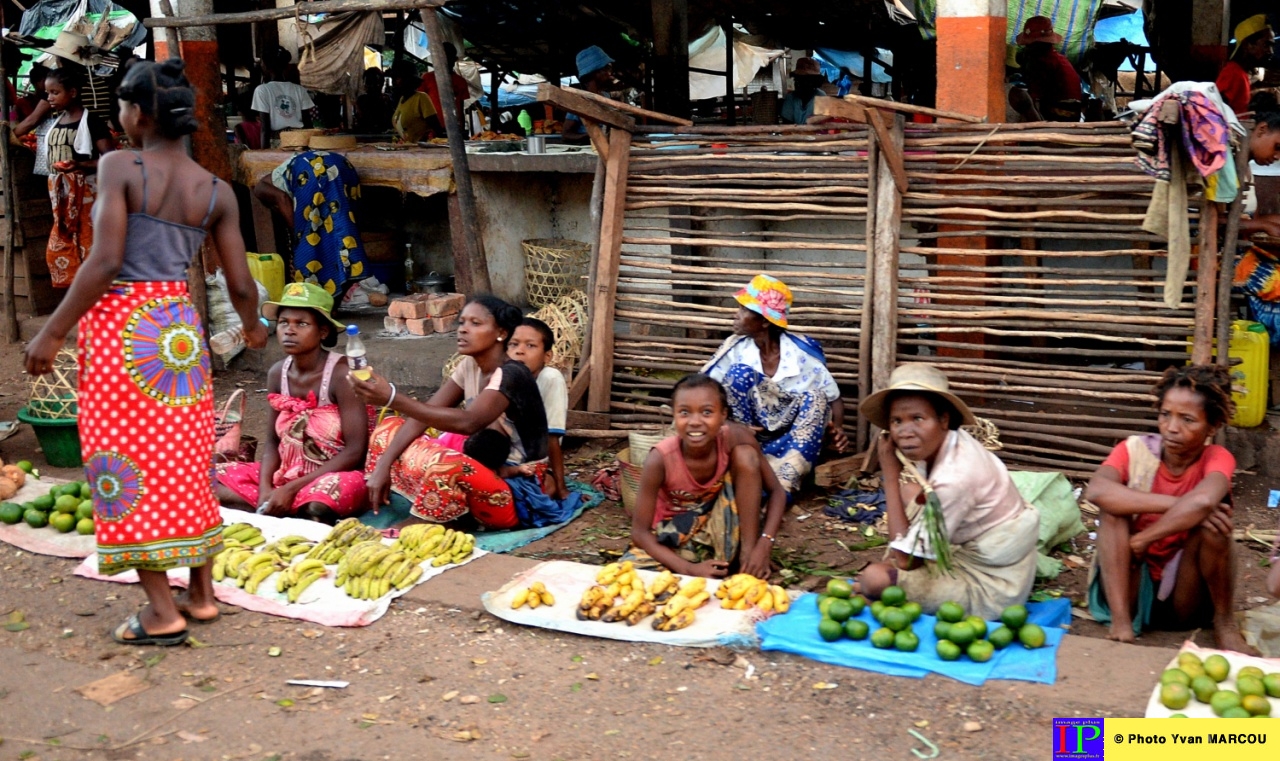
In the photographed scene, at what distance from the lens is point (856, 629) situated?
13.4ft

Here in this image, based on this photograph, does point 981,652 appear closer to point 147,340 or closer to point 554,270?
point 147,340

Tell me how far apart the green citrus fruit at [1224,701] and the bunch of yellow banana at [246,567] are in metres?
3.43

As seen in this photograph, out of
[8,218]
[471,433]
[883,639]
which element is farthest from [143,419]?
[8,218]

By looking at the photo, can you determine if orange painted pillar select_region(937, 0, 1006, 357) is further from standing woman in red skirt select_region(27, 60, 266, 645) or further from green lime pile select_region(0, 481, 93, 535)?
green lime pile select_region(0, 481, 93, 535)

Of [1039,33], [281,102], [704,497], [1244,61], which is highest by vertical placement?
[281,102]

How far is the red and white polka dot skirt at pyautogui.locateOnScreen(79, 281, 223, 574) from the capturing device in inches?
159

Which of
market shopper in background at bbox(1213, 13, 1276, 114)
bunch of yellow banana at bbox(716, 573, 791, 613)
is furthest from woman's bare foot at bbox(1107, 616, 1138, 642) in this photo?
market shopper in background at bbox(1213, 13, 1276, 114)

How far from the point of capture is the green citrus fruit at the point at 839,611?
410 centimetres

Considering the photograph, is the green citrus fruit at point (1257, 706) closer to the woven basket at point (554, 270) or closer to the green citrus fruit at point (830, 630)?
the green citrus fruit at point (830, 630)

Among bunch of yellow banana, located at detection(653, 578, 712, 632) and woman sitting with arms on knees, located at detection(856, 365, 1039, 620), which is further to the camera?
bunch of yellow banana, located at detection(653, 578, 712, 632)

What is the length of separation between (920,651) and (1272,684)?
102cm

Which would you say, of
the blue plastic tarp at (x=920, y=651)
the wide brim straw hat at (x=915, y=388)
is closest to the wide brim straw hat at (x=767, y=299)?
the wide brim straw hat at (x=915, y=388)

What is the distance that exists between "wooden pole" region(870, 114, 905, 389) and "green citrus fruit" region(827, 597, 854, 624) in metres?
2.27

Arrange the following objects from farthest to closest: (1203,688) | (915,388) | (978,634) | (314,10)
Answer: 1. (314,10)
2. (915,388)
3. (978,634)
4. (1203,688)
